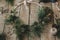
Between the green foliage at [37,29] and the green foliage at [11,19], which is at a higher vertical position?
the green foliage at [11,19]

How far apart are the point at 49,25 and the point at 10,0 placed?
0.39 meters

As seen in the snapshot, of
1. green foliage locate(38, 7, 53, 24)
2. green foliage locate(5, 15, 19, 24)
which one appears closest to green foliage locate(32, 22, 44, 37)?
green foliage locate(38, 7, 53, 24)

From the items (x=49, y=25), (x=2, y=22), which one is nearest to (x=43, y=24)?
(x=49, y=25)

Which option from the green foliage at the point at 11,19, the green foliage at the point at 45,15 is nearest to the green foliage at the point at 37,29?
the green foliage at the point at 45,15

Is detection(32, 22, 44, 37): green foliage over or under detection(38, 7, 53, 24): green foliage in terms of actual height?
under

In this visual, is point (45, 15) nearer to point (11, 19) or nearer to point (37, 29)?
point (37, 29)

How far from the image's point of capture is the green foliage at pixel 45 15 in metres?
1.56

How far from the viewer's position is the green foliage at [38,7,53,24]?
1556 mm

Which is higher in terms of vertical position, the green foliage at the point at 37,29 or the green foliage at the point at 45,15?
the green foliage at the point at 45,15

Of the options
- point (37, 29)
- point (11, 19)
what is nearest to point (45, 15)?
point (37, 29)

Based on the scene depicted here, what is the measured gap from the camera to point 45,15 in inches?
61.6

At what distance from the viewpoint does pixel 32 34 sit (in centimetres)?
151

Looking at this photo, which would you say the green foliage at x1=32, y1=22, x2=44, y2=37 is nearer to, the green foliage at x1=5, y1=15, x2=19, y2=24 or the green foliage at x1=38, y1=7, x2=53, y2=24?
the green foliage at x1=38, y1=7, x2=53, y2=24

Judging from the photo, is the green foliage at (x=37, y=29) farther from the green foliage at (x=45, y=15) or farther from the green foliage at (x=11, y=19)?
the green foliage at (x=11, y=19)
